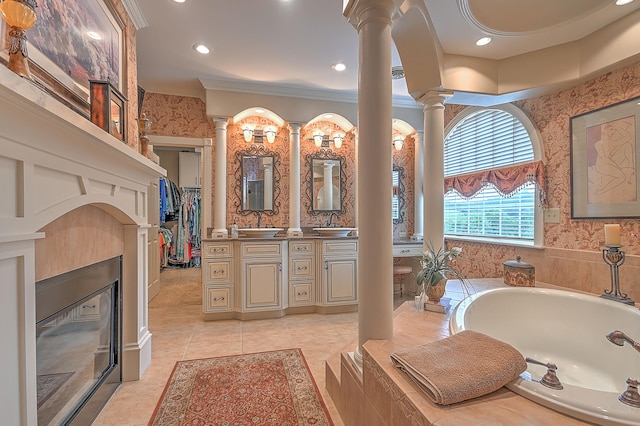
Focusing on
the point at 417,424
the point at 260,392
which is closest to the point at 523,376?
the point at 417,424

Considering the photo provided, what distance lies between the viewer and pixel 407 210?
4438 mm

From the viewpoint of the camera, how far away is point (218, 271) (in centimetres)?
331

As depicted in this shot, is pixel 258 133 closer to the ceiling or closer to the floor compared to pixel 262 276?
closer to the ceiling

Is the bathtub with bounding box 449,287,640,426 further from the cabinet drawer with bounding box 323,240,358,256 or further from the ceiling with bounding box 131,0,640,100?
the ceiling with bounding box 131,0,640,100

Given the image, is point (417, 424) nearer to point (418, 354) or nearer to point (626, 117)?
point (418, 354)

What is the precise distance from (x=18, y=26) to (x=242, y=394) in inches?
84.3

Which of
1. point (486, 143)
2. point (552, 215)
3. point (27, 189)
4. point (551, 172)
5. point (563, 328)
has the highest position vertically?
point (486, 143)

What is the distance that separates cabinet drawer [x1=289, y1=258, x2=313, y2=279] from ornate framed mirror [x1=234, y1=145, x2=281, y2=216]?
2.67ft

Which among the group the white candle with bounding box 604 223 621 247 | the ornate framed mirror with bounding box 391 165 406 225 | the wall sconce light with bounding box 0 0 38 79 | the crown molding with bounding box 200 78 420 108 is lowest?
the white candle with bounding box 604 223 621 247

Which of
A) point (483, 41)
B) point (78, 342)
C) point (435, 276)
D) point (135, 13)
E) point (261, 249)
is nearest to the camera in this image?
point (78, 342)

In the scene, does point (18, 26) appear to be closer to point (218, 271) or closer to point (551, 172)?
point (218, 271)

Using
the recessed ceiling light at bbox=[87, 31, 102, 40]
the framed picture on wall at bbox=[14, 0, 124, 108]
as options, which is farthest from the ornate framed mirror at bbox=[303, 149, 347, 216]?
the recessed ceiling light at bbox=[87, 31, 102, 40]

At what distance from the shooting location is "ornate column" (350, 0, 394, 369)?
1463 mm

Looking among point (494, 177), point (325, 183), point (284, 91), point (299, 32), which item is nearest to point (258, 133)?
point (284, 91)
